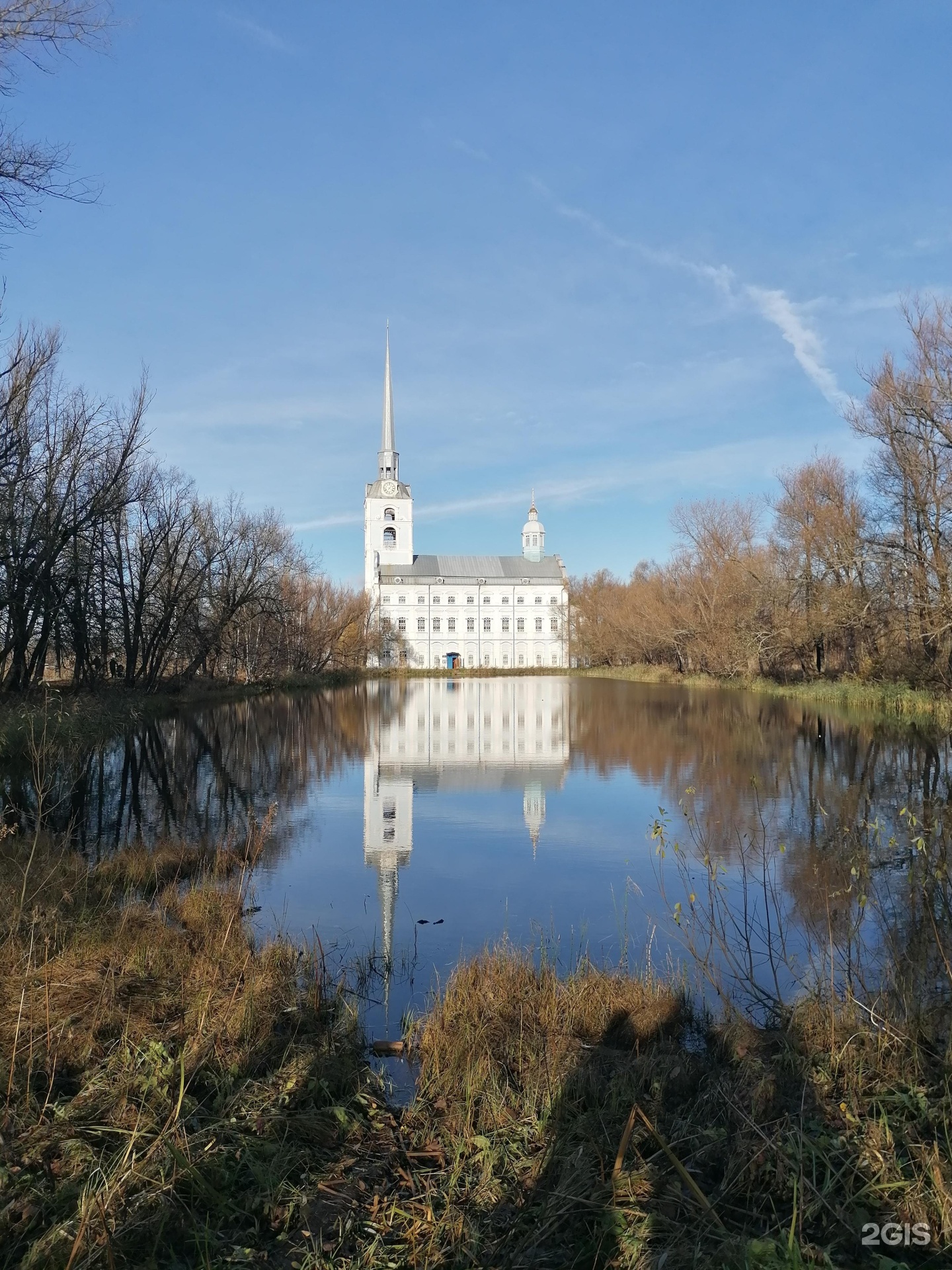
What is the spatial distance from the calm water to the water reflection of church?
8 cm

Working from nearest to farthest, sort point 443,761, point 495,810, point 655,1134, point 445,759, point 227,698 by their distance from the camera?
point 655,1134, point 495,810, point 443,761, point 445,759, point 227,698

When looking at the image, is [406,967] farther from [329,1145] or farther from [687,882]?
[687,882]

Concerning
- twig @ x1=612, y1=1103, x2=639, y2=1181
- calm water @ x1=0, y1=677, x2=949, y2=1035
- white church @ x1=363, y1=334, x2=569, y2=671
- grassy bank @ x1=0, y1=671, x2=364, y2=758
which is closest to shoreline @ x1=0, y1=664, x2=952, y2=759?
grassy bank @ x1=0, y1=671, x2=364, y2=758

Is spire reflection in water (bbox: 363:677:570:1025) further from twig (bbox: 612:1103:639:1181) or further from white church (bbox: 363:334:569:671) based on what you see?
white church (bbox: 363:334:569:671)

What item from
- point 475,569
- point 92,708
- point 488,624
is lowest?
point 92,708

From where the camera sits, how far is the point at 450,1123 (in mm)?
3922

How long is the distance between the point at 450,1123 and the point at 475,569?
98852 mm

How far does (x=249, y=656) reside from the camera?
44156 mm

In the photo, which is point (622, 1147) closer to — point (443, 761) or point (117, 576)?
point (443, 761)

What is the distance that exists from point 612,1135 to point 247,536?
3951 centimetres

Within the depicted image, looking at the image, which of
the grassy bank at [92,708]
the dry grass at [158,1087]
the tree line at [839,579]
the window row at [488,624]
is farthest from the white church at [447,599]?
the dry grass at [158,1087]

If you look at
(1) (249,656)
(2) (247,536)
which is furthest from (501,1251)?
(1) (249,656)

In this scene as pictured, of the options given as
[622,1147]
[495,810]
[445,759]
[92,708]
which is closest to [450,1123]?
A: [622,1147]

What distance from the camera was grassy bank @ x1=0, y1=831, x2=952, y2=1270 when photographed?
3.01m
